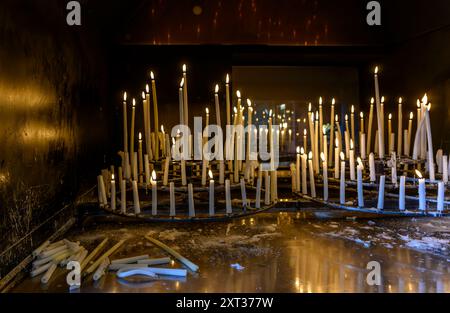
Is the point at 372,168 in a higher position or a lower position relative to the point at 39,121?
lower

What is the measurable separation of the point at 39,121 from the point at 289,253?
3.14ft

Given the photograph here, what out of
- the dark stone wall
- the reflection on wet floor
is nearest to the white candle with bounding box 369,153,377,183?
the reflection on wet floor

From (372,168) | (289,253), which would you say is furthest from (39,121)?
(372,168)

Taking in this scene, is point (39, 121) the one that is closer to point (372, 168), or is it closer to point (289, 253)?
point (289, 253)

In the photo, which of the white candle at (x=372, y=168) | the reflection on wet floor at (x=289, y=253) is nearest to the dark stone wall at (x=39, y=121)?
the reflection on wet floor at (x=289, y=253)

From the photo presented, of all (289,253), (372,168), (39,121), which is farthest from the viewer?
(372,168)

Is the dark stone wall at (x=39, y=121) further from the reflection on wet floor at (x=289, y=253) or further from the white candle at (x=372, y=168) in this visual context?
the white candle at (x=372, y=168)

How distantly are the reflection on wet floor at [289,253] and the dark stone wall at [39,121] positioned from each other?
0.56ft

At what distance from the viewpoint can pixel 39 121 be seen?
1476 millimetres

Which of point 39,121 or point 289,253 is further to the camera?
point 39,121

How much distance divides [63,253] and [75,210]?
0.61 meters

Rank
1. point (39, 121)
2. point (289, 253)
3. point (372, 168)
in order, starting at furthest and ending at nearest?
point (372, 168), point (39, 121), point (289, 253)
